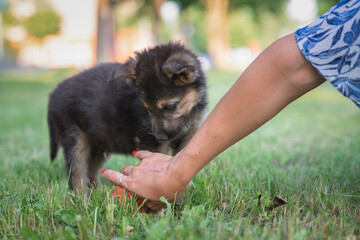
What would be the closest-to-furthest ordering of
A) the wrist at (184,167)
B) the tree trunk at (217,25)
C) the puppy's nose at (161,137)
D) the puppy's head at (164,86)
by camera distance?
the wrist at (184,167) → the puppy's nose at (161,137) → the puppy's head at (164,86) → the tree trunk at (217,25)

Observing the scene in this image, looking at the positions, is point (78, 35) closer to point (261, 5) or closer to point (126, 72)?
point (261, 5)

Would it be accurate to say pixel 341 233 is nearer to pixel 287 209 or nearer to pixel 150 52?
pixel 287 209

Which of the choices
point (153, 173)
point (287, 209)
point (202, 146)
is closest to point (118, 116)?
point (153, 173)

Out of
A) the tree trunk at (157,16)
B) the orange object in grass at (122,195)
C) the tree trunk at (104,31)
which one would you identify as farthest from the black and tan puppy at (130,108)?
the tree trunk at (157,16)

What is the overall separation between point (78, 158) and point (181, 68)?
1.45m

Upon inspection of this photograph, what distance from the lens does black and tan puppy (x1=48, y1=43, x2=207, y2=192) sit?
3.28 meters

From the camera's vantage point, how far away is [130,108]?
345 cm

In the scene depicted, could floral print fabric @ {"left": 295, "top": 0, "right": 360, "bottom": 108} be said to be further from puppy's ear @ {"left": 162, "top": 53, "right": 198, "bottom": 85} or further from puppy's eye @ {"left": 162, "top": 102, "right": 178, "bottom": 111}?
puppy's eye @ {"left": 162, "top": 102, "right": 178, "bottom": 111}

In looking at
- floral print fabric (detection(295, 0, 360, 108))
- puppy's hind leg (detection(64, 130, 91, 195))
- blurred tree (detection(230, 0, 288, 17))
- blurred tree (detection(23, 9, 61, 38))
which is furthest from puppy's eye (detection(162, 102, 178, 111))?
blurred tree (detection(23, 9, 61, 38))

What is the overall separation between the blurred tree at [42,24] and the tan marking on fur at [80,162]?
56.2 m

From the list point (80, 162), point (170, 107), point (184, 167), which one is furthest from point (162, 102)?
point (184, 167)

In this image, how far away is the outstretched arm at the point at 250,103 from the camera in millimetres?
1908

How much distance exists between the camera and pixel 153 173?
217 centimetres

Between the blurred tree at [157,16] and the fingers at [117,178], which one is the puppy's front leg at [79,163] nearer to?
the fingers at [117,178]
